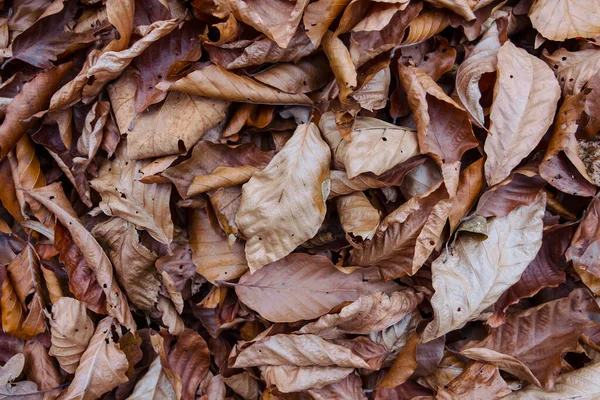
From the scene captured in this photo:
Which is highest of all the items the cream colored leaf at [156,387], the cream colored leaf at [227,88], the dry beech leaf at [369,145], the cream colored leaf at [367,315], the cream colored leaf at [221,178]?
the cream colored leaf at [227,88]

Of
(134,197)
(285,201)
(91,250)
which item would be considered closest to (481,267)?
(285,201)

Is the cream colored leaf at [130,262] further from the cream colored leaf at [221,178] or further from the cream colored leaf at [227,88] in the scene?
the cream colored leaf at [227,88]

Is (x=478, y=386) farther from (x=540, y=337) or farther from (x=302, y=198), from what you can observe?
(x=302, y=198)

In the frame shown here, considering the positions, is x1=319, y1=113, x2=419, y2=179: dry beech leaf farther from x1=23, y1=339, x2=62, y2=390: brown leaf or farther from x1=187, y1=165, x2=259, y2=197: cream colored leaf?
x1=23, y1=339, x2=62, y2=390: brown leaf

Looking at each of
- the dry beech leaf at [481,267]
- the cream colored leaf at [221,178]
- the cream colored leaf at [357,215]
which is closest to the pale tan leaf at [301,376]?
the dry beech leaf at [481,267]

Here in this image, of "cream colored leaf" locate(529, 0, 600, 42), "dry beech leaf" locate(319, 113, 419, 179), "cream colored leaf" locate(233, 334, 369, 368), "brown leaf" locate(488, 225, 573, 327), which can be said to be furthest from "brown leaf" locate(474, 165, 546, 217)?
"cream colored leaf" locate(233, 334, 369, 368)

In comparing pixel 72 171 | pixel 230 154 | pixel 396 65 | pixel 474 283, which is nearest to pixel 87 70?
pixel 72 171

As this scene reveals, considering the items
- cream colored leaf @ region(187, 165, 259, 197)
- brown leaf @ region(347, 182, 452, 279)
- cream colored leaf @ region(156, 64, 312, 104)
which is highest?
cream colored leaf @ region(156, 64, 312, 104)
